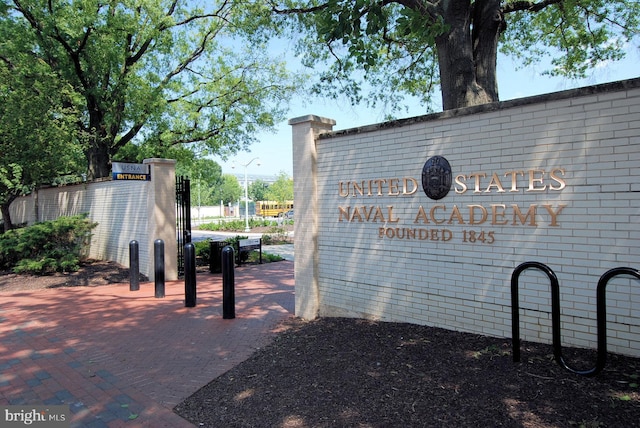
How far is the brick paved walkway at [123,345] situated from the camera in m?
4.07

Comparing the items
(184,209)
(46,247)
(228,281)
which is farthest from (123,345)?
(46,247)

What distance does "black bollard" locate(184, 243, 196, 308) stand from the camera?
7379mm

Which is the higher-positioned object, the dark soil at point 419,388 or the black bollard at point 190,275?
the black bollard at point 190,275

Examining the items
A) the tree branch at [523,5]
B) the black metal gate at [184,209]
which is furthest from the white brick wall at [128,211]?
the tree branch at [523,5]

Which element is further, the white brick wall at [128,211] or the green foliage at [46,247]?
the green foliage at [46,247]

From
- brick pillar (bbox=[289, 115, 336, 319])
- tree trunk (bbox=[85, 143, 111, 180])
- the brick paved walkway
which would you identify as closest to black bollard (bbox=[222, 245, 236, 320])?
the brick paved walkway

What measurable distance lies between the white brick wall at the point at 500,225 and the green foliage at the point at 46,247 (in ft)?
27.0

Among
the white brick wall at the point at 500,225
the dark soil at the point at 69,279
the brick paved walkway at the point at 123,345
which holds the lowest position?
the brick paved walkway at the point at 123,345

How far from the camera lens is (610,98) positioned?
3893mm

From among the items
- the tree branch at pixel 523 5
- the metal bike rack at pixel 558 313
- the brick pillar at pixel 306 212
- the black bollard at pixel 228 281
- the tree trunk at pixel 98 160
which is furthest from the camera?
the tree trunk at pixel 98 160

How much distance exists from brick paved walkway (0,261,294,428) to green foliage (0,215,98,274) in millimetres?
1783

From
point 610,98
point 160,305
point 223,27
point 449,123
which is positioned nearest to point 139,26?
point 223,27

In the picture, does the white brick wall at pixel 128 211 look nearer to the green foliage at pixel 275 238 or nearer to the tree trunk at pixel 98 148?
the tree trunk at pixel 98 148

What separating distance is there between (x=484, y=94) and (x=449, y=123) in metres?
2.73
